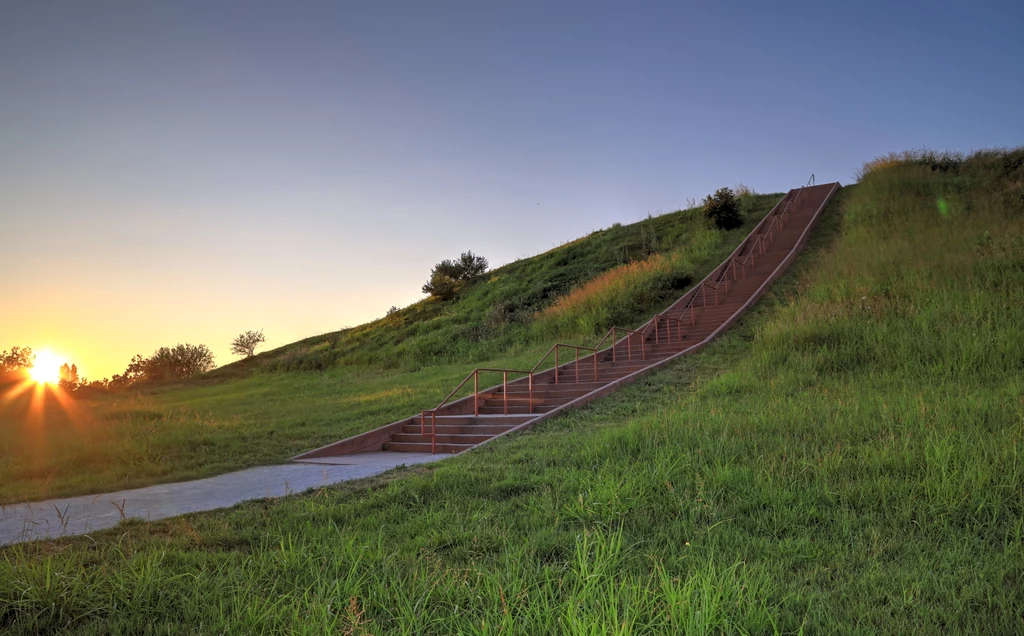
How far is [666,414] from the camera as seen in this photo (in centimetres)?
870

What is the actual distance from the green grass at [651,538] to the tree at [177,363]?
107ft

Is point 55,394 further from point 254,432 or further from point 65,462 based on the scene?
point 65,462

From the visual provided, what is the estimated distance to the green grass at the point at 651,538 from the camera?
11.0 ft

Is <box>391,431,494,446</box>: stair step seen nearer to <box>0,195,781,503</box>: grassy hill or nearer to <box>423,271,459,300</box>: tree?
<box>0,195,781,503</box>: grassy hill

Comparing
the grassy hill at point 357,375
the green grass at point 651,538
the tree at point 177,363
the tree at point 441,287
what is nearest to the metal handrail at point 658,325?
the grassy hill at point 357,375

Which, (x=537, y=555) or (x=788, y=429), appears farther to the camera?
(x=788, y=429)

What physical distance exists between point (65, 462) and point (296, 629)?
842 centimetres

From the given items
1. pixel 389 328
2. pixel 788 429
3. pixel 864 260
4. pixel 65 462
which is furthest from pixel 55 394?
pixel 864 260

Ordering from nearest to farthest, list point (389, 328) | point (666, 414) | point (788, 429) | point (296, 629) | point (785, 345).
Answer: point (296, 629), point (788, 429), point (666, 414), point (785, 345), point (389, 328)

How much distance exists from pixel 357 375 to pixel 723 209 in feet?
56.2

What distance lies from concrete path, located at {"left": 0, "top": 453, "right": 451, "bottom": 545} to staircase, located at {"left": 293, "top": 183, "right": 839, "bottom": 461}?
1613 mm

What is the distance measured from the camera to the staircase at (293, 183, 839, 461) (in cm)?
1169

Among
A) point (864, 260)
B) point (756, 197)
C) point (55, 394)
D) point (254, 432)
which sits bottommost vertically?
point (254, 432)

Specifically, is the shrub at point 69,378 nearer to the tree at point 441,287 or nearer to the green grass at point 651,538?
the tree at point 441,287
